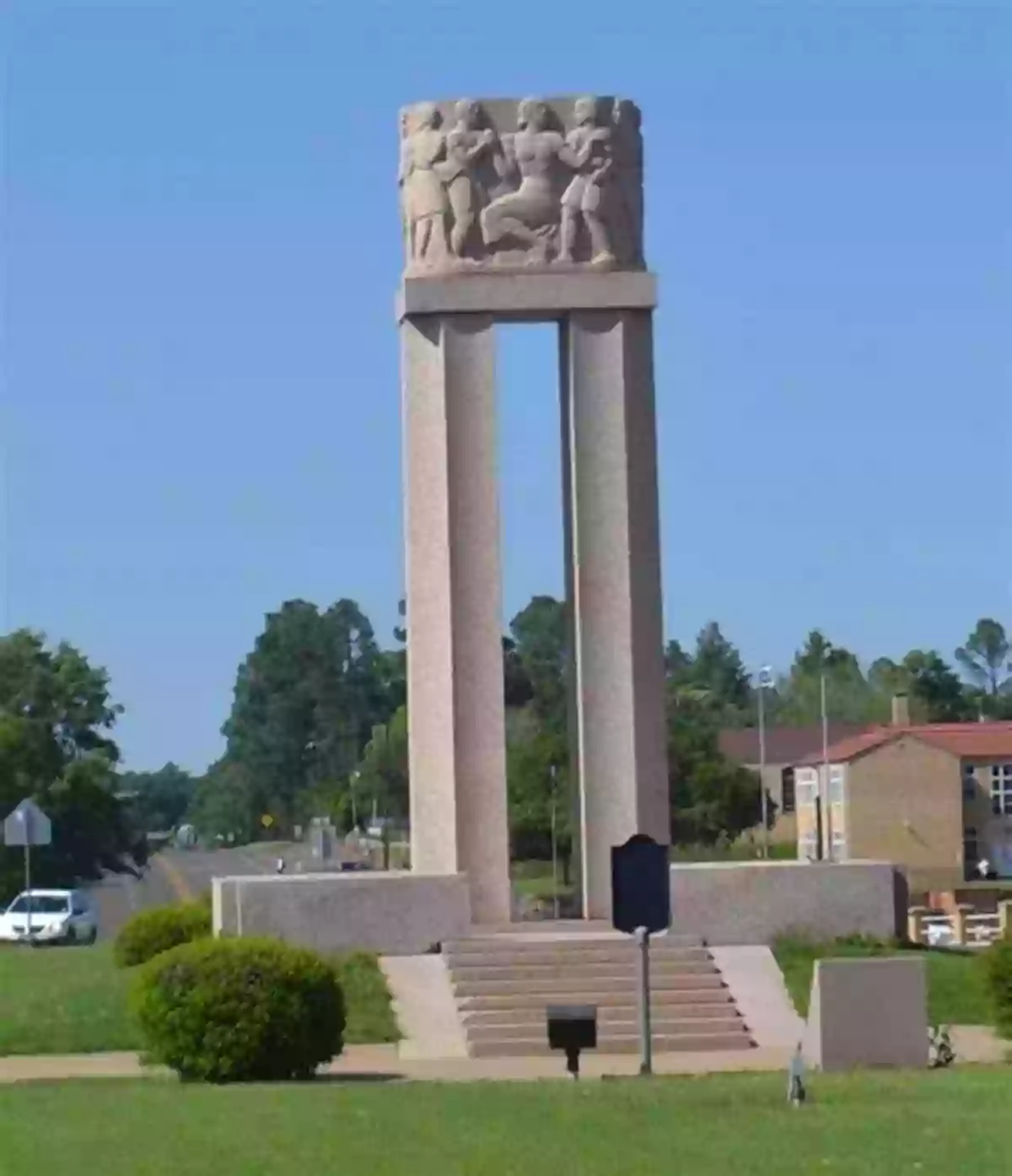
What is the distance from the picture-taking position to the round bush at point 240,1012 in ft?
79.8

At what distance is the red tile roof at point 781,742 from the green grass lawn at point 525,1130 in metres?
88.5

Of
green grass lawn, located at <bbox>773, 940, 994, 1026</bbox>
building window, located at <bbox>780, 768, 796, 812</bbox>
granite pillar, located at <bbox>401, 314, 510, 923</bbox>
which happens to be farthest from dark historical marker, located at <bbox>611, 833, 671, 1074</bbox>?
building window, located at <bbox>780, 768, 796, 812</bbox>

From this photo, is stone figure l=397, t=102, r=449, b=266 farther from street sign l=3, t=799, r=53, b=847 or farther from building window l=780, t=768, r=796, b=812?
building window l=780, t=768, r=796, b=812

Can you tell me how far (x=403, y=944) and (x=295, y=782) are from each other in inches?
4747

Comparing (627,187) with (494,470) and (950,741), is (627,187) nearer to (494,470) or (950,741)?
(494,470)

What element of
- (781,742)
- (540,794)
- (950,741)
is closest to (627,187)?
(540,794)

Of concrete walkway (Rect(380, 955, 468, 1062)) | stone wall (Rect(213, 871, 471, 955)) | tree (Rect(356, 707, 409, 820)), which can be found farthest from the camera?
tree (Rect(356, 707, 409, 820))

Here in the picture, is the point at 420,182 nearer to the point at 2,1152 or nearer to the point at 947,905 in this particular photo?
the point at 2,1152

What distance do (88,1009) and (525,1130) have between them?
13227mm

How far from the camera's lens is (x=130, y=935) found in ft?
113

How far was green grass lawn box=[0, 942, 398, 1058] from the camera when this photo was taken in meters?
29.0

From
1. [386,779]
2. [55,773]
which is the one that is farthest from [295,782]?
[55,773]

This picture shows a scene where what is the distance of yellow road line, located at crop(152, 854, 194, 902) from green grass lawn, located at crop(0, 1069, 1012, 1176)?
5094 cm

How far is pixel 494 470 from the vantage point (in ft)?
112
